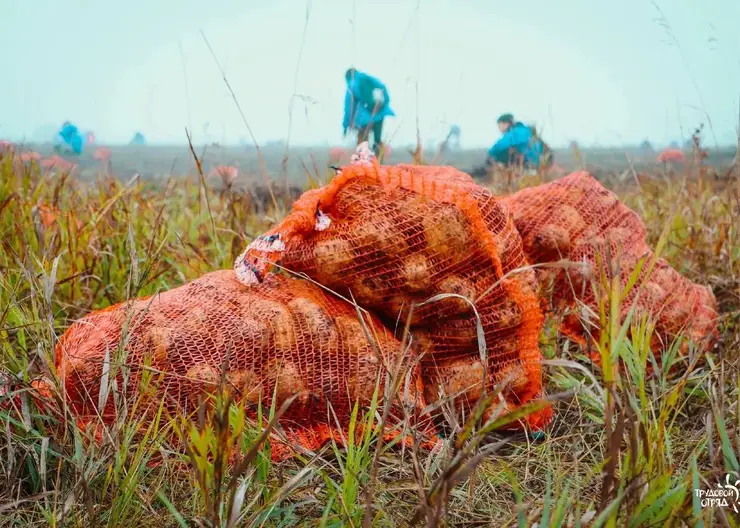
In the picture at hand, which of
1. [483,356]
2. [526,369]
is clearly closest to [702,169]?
[526,369]

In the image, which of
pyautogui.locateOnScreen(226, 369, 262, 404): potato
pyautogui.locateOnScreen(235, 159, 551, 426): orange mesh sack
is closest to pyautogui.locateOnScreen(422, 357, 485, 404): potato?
pyautogui.locateOnScreen(235, 159, 551, 426): orange mesh sack

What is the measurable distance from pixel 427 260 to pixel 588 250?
26.3 inches

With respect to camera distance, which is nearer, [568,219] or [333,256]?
[333,256]

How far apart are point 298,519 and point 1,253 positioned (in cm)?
143

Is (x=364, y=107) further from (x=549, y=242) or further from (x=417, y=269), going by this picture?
(x=417, y=269)

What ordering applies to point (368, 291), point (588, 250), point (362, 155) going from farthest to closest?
point (588, 250) → point (362, 155) → point (368, 291)

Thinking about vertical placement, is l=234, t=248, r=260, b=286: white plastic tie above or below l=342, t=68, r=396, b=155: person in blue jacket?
below

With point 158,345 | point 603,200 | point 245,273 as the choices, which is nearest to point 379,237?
point 245,273

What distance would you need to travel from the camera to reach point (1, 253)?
79.7 inches

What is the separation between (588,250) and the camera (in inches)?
77.9

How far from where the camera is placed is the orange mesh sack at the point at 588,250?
6.35ft

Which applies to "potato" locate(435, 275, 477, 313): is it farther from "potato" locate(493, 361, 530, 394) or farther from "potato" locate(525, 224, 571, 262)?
"potato" locate(525, 224, 571, 262)

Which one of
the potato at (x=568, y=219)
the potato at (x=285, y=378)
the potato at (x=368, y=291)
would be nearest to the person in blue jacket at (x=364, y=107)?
the potato at (x=568, y=219)

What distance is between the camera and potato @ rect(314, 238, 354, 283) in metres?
1.59
